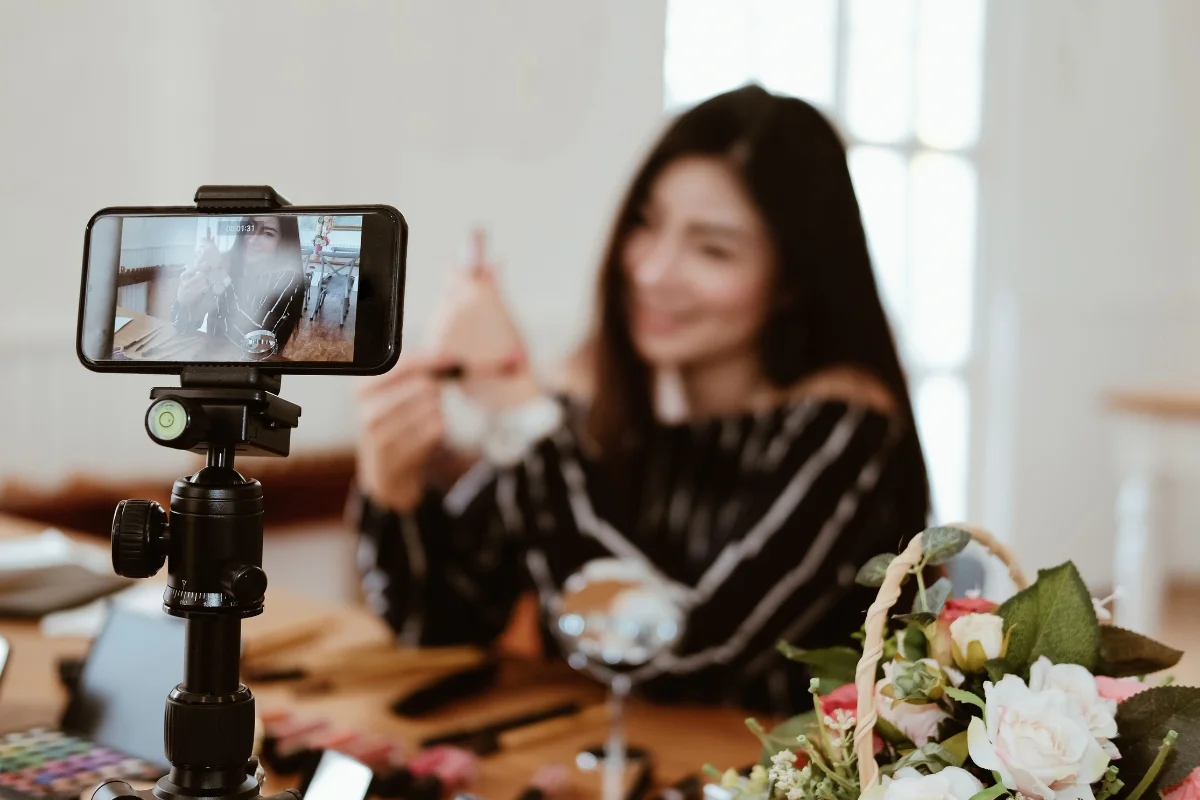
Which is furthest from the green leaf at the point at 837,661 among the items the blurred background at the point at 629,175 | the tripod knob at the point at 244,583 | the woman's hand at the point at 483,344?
the woman's hand at the point at 483,344

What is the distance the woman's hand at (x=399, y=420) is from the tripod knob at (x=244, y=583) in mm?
821

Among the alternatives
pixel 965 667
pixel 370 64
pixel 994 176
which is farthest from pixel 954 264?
pixel 965 667

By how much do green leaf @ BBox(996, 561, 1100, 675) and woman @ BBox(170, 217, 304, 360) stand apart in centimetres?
32

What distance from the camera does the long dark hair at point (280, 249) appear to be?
44cm

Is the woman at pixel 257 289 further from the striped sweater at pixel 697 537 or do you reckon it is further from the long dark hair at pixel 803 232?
the long dark hair at pixel 803 232

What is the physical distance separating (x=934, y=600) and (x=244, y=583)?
0.29 metres

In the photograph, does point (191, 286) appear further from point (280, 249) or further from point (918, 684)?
point (918, 684)

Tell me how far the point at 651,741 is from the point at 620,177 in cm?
218

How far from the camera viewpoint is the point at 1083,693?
0.45 m

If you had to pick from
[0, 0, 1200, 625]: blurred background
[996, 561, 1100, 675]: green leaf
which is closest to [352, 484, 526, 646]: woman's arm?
[0, 0, 1200, 625]: blurred background

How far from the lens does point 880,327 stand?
4.06 ft

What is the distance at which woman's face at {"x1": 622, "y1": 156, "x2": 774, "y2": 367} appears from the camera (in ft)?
4.17

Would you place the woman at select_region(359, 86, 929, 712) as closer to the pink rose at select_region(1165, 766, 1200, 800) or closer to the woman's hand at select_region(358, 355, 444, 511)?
the woman's hand at select_region(358, 355, 444, 511)

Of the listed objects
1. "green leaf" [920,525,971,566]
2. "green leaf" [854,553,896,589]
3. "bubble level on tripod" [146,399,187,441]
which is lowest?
"green leaf" [854,553,896,589]
